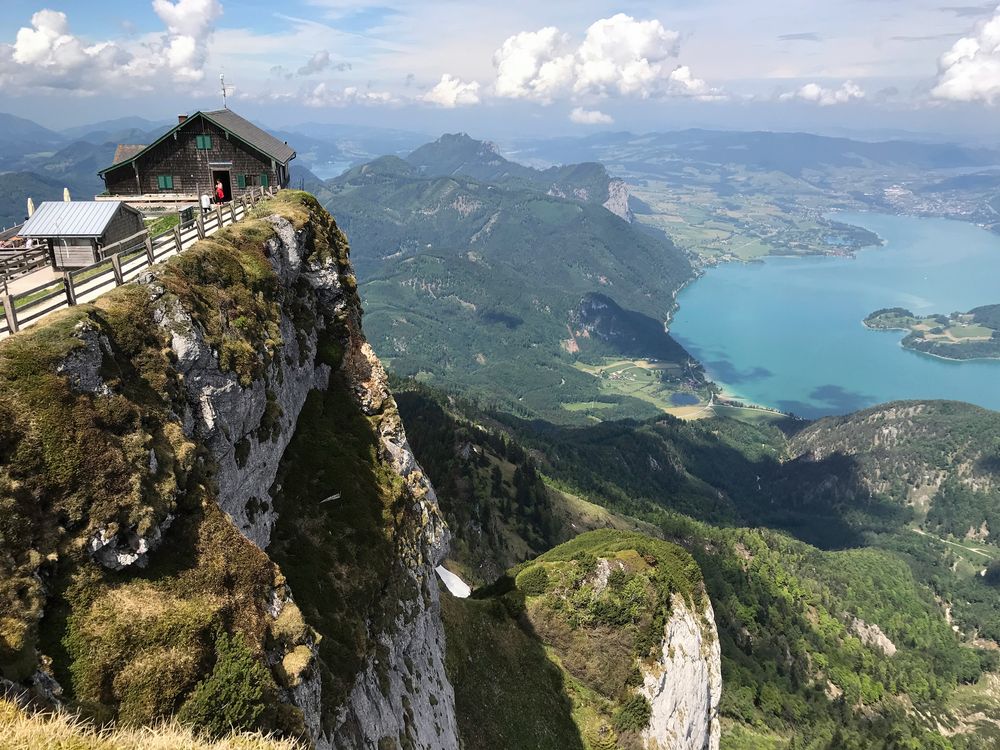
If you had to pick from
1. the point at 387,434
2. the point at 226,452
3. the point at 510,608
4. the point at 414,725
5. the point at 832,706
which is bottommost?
the point at 832,706

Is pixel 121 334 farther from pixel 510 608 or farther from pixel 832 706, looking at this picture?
pixel 832 706

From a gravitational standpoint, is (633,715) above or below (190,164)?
below

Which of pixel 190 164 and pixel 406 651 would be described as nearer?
pixel 406 651

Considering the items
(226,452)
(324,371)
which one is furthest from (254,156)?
(226,452)

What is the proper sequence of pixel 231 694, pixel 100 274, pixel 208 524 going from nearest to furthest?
pixel 231 694 → pixel 208 524 → pixel 100 274

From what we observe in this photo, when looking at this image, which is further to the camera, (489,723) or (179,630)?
(489,723)

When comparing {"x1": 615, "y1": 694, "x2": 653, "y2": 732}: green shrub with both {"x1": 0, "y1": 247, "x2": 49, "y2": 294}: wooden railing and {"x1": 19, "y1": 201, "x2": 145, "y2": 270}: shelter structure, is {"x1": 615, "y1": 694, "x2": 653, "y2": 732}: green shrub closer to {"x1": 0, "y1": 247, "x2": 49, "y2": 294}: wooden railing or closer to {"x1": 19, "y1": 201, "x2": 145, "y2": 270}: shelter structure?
{"x1": 19, "y1": 201, "x2": 145, "y2": 270}: shelter structure

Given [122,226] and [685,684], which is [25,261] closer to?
[122,226]

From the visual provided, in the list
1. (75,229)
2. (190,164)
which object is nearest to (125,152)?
(190,164)
